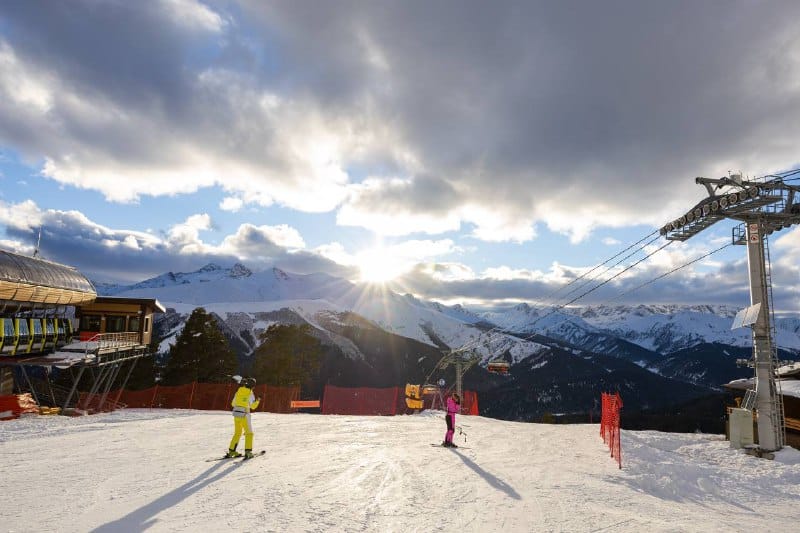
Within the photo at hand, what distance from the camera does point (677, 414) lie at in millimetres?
131875

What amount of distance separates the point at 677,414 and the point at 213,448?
497ft

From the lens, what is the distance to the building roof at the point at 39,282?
2475 centimetres

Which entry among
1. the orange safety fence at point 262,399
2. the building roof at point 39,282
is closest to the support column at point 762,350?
the orange safety fence at point 262,399

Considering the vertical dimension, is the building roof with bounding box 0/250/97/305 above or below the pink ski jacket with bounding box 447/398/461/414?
above

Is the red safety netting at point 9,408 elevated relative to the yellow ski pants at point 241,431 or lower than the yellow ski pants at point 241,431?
lower

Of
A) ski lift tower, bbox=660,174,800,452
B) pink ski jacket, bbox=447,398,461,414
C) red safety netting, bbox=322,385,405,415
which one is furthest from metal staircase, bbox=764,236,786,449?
red safety netting, bbox=322,385,405,415

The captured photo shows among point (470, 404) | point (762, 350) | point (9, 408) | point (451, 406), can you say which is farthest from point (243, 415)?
point (470, 404)

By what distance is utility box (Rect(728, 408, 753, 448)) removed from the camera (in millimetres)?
18094

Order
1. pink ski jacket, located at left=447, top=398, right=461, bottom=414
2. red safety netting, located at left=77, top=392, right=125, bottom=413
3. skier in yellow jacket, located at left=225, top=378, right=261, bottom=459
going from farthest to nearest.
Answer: red safety netting, located at left=77, top=392, right=125, bottom=413 < pink ski jacket, located at left=447, top=398, right=461, bottom=414 < skier in yellow jacket, located at left=225, top=378, right=261, bottom=459

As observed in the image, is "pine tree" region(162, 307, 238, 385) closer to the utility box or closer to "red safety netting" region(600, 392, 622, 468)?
"red safety netting" region(600, 392, 622, 468)

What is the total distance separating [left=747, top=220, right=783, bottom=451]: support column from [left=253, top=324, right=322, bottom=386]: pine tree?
1597 inches

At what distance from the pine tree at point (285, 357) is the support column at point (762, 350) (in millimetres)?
40556

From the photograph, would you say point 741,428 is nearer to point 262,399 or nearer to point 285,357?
point 262,399

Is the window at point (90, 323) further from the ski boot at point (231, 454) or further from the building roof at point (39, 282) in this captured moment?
the ski boot at point (231, 454)
